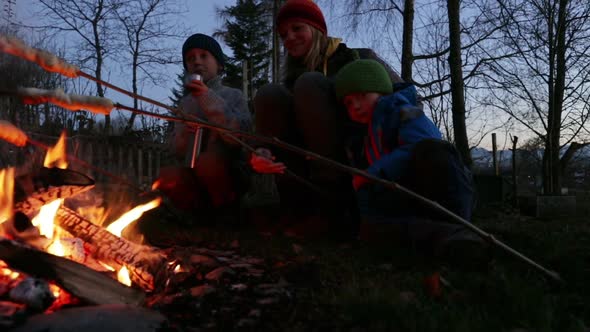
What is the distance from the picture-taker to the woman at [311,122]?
2.56 m

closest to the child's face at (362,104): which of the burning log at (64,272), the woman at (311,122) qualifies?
the woman at (311,122)

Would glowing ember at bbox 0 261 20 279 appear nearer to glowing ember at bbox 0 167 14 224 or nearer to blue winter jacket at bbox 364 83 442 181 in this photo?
glowing ember at bbox 0 167 14 224

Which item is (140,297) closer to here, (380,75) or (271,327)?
(271,327)

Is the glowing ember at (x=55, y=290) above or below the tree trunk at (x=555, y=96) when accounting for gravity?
below

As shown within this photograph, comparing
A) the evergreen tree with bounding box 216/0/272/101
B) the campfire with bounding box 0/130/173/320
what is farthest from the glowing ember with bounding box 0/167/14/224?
the evergreen tree with bounding box 216/0/272/101

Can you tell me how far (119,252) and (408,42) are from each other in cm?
555

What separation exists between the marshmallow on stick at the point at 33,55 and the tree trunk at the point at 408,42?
5.23m

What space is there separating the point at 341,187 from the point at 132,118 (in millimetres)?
5926

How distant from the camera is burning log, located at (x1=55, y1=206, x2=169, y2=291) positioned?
5.15ft

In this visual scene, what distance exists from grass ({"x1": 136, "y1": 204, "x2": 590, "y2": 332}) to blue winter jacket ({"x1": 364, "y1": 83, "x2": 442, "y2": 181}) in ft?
1.42

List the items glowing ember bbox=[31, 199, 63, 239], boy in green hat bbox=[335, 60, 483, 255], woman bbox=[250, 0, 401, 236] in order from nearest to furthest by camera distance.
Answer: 1. glowing ember bbox=[31, 199, 63, 239]
2. boy in green hat bbox=[335, 60, 483, 255]
3. woman bbox=[250, 0, 401, 236]

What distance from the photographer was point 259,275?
177 centimetres

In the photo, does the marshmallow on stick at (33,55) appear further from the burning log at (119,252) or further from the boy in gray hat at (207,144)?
the boy in gray hat at (207,144)

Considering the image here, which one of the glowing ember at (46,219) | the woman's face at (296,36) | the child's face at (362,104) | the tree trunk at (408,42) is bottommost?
the glowing ember at (46,219)
